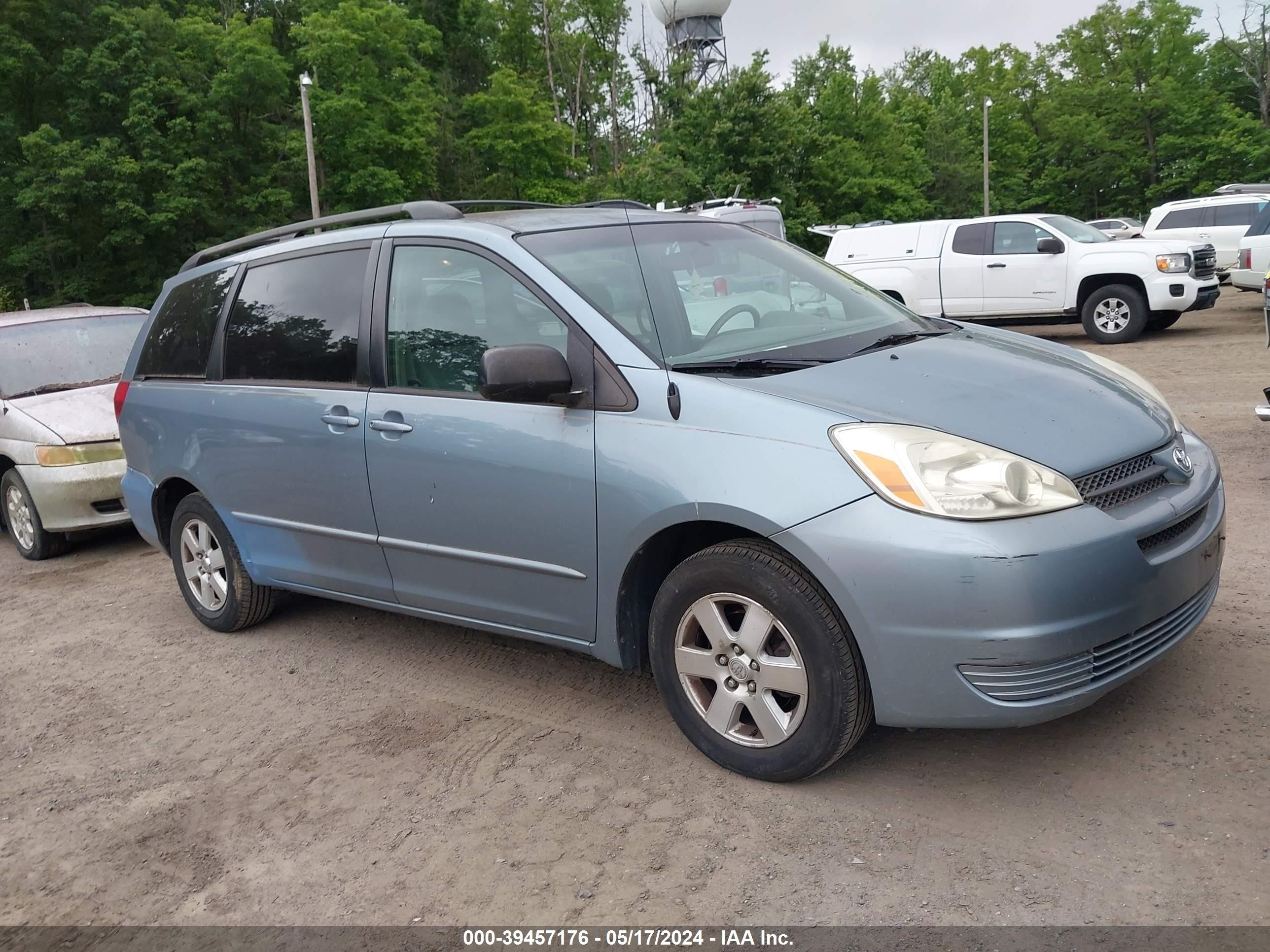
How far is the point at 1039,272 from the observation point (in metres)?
14.7

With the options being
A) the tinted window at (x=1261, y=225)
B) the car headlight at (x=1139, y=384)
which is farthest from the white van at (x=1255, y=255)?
the car headlight at (x=1139, y=384)

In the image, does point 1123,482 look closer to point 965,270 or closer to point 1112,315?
point 1112,315

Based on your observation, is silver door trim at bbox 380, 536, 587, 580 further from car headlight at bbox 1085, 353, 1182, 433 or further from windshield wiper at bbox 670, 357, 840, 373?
car headlight at bbox 1085, 353, 1182, 433

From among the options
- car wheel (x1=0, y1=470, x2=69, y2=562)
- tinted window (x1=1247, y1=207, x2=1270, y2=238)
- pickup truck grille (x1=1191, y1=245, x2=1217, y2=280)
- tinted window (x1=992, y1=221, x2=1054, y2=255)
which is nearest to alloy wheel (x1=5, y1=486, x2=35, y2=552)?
car wheel (x1=0, y1=470, x2=69, y2=562)

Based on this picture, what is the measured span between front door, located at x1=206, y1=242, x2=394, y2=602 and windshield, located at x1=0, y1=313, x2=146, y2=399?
3.26m

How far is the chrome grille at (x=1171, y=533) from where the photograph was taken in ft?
10.4

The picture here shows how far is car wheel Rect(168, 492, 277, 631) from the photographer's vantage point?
17.4 ft

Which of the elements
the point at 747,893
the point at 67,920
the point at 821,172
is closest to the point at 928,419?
the point at 747,893

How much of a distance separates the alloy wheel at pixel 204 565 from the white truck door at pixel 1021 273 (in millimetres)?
12216

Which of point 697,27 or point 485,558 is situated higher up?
point 697,27

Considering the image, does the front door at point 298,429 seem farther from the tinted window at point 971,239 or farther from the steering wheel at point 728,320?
the tinted window at point 971,239

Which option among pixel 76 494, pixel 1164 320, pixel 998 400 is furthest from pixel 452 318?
pixel 1164 320

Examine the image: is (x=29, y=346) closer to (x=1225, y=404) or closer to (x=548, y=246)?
(x=548, y=246)

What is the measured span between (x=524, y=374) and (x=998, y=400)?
4.84 ft
